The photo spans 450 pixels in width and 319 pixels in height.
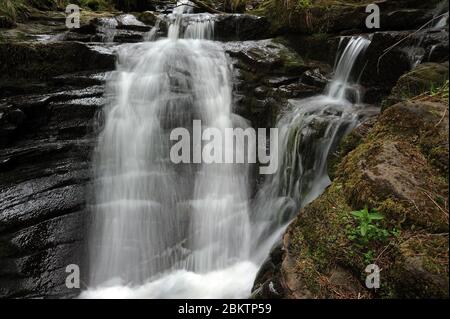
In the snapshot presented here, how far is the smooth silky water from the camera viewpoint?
5.20 m

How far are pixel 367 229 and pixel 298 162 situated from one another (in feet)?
9.11

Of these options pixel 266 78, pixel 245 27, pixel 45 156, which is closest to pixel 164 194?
pixel 45 156

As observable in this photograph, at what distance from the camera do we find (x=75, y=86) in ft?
22.2

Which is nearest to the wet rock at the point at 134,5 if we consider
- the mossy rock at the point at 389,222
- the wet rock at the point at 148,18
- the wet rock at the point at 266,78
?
the wet rock at the point at 148,18

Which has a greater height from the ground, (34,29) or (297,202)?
(34,29)

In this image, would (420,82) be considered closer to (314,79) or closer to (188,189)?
(314,79)

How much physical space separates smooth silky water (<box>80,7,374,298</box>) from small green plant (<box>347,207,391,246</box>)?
2.19m

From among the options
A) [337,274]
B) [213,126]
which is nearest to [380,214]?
[337,274]

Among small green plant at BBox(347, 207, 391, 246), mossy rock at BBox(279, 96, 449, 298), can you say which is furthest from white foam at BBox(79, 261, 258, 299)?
small green plant at BBox(347, 207, 391, 246)

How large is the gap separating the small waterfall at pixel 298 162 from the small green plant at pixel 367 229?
85.2 inches

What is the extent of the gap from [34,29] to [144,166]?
4899mm

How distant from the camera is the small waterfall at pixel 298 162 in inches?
211

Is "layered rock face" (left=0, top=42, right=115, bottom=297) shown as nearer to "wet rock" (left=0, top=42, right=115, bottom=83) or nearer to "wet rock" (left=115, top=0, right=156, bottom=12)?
"wet rock" (left=0, top=42, right=115, bottom=83)
